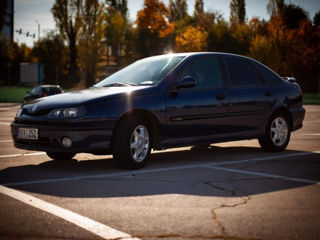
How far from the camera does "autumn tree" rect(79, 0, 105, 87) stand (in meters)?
49.5

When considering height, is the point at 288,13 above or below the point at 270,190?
above

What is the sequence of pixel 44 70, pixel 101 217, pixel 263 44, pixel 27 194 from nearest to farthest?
pixel 101 217
pixel 27 194
pixel 263 44
pixel 44 70

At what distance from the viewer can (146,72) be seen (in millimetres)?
7031

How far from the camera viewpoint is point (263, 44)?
1716 inches

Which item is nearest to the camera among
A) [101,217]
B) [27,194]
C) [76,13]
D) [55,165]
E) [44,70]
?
[101,217]

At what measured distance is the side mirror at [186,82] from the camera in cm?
657

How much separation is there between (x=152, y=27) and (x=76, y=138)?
201 ft

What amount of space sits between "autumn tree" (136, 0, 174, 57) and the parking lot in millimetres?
56943

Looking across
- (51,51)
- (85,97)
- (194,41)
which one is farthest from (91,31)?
(85,97)

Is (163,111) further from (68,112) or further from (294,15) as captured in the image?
(294,15)

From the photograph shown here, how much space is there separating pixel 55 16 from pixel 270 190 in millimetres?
49038

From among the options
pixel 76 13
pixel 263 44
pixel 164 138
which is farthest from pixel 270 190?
pixel 76 13

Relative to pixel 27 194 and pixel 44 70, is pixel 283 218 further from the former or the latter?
pixel 44 70

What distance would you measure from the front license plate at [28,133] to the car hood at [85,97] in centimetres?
27
